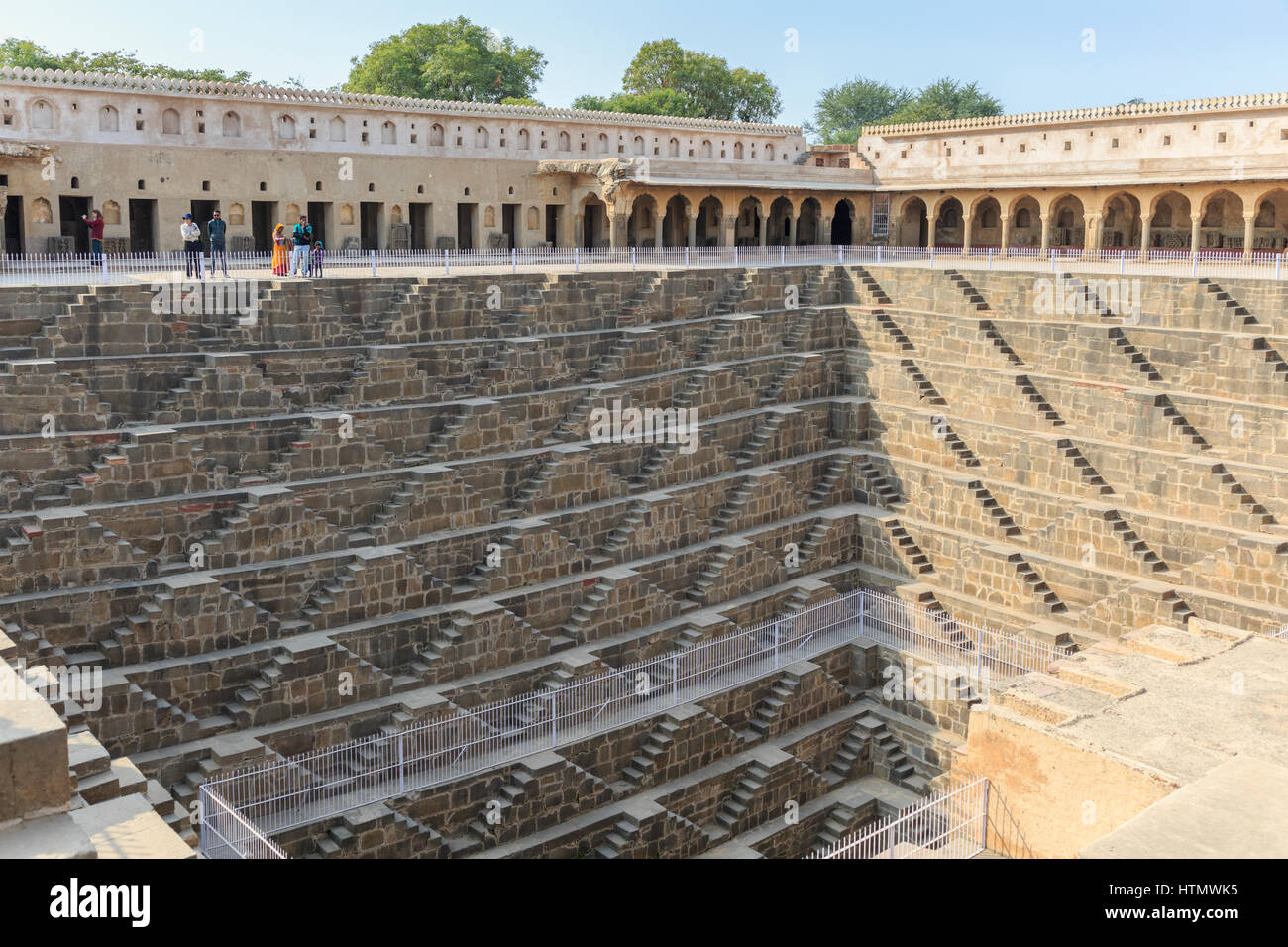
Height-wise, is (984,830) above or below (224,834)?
below

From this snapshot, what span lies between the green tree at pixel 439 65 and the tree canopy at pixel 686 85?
584 centimetres

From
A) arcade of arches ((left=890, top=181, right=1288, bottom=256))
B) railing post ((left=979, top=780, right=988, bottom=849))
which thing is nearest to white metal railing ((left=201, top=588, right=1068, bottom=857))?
railing post ((left=979, top=780, right=988, bottom=849))

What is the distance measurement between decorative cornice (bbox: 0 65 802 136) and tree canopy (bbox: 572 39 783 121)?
61.9 ft

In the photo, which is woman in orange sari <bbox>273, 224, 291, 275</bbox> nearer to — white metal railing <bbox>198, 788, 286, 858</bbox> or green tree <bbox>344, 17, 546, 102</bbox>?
white metal railing <bbox>198, 788, 286, 858</bbox>

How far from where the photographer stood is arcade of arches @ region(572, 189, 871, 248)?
33.6m

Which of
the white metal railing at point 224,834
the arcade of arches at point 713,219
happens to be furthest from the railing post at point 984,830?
the arcade of arches at point 713,219

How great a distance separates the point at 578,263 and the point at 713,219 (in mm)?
17394

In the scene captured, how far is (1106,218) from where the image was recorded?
3847cm

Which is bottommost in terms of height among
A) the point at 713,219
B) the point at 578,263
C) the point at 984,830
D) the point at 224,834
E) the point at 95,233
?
the point at 984,830

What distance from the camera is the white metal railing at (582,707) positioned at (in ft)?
43.0

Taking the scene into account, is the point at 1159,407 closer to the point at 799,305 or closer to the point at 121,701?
the point at 799,305

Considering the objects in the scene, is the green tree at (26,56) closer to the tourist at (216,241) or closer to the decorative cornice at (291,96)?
the decorative cornice at (291,96)

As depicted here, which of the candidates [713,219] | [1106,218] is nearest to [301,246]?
[713,219]

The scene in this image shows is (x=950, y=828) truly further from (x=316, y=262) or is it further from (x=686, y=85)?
(x=686, y=85)
